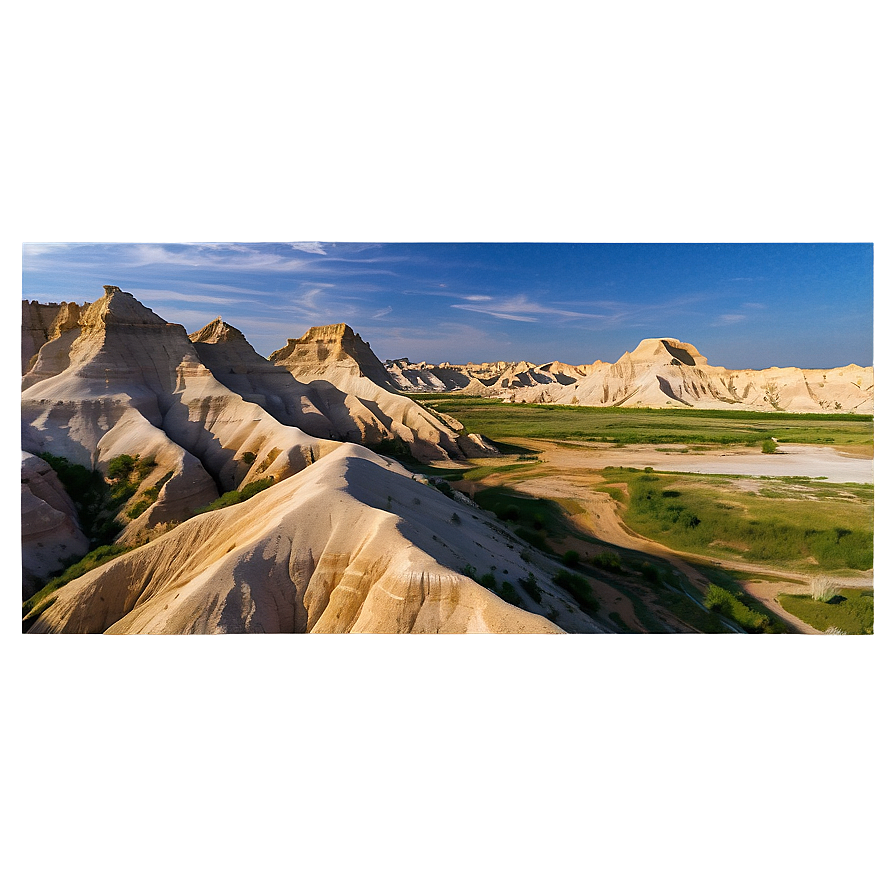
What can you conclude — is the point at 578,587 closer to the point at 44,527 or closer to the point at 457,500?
the point at 457,500

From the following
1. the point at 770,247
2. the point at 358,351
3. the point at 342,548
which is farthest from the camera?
the point at 358,351

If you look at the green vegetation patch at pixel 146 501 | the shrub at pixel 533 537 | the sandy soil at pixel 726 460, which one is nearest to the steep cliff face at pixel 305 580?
the green vegetation patch at pixel 146 501

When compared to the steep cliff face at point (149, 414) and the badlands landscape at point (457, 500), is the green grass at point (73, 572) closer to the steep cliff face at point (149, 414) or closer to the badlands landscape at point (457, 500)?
the badlands landscape at point (457, 500)

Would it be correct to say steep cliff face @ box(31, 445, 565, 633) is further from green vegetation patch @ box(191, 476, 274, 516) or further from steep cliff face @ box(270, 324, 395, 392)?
steep cliff face @ box(270, 324, 395, 392)

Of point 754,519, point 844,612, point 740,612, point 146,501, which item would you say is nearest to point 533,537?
point 754,519

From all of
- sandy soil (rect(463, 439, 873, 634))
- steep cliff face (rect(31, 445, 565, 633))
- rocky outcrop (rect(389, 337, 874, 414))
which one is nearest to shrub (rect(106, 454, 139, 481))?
steep cliff face (rect(31, 445, 565, 633))
